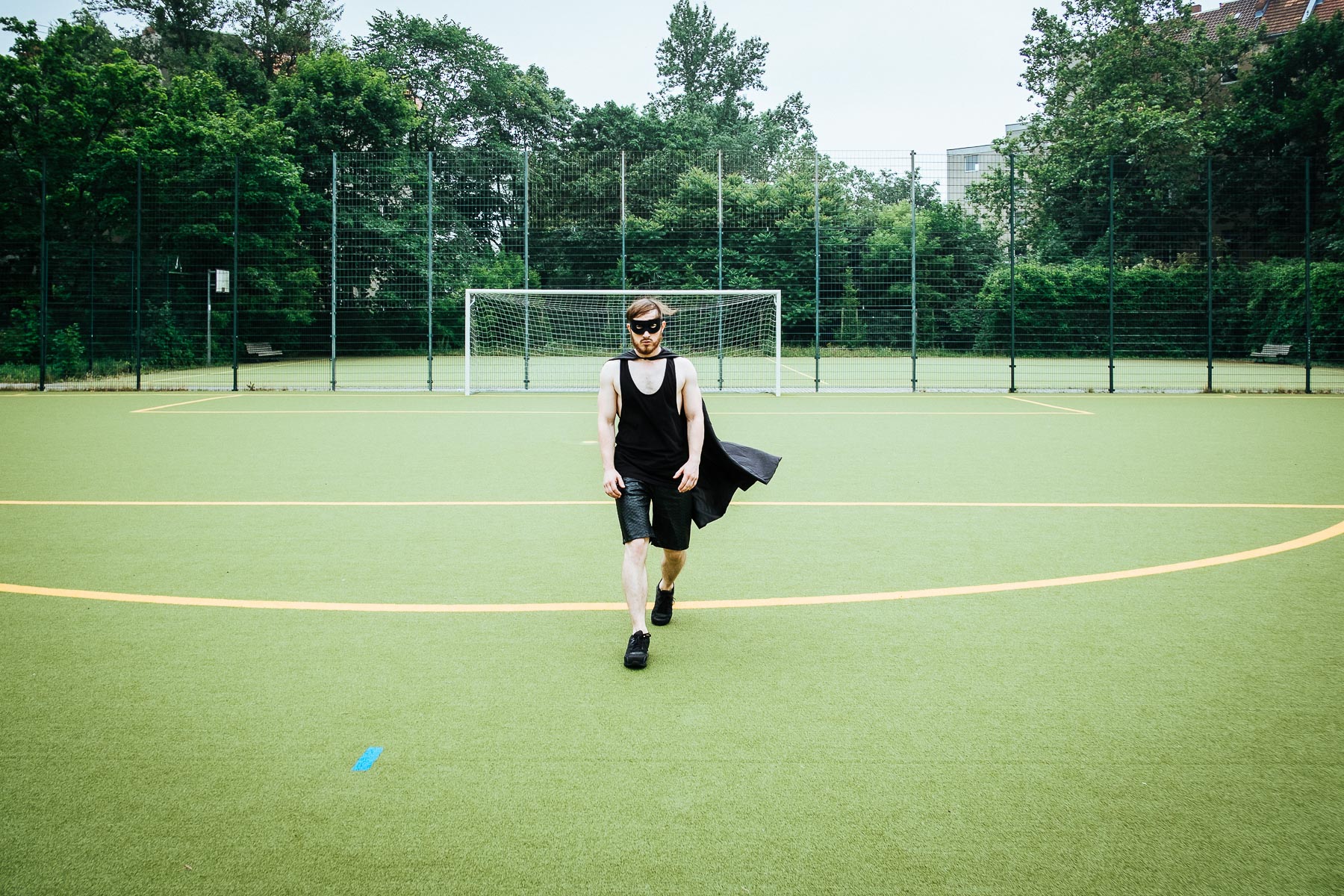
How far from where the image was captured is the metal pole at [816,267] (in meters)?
18.8

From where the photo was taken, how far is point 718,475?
4.12m

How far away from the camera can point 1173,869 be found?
2291mm

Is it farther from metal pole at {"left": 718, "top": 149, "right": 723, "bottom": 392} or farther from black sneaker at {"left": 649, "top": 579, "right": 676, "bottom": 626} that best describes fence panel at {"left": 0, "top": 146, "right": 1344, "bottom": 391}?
black sneaker at {"left": 649, "top": 579, "right": 676, "bottom": 626}

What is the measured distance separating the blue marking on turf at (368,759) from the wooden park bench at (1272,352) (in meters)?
21.7

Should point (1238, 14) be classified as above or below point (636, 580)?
above

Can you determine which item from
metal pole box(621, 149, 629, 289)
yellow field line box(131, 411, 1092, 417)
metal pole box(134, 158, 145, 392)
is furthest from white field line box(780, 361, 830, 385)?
metal pole box(134, 158, 145, 392)

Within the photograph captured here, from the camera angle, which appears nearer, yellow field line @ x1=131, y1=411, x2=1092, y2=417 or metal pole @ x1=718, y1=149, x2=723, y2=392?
yellow field line @ x1=131, y1=411, x2=1092, y2=417

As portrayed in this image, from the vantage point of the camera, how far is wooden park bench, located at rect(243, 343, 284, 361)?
20.0 metres

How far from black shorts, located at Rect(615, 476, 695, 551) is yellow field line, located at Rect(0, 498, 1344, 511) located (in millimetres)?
2997

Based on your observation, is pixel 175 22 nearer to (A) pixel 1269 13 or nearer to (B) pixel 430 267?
(B) pixel 430 267

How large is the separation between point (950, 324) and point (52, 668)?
1792 cm

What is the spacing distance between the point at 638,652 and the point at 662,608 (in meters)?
0.62

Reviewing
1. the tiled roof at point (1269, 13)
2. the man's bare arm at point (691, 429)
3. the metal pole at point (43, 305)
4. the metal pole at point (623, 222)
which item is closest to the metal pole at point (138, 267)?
the metal pole at point (43, 305)

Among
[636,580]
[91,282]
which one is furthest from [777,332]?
[636,580]
